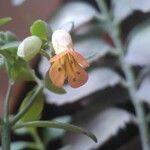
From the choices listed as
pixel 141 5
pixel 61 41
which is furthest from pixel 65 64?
pixel 141 5

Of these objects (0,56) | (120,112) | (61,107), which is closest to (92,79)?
(120,112)

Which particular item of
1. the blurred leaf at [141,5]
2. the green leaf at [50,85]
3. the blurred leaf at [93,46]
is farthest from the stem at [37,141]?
the green leaf at [50,85]

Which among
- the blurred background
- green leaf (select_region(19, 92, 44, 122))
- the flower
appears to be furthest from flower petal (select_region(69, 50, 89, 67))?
the blurred background

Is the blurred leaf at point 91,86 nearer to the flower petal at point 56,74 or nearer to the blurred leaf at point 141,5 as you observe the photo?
the blurred leaf at point 141,5

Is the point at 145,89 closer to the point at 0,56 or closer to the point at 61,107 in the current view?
the point at 61,107

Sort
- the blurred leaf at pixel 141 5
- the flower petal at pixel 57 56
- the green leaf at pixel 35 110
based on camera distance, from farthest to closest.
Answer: the blurred leaf at pixel 141 5 → the green leaf at pixel 35 110 → the flower petal at pixel 57 56

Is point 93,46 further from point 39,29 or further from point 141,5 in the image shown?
point 39,29
